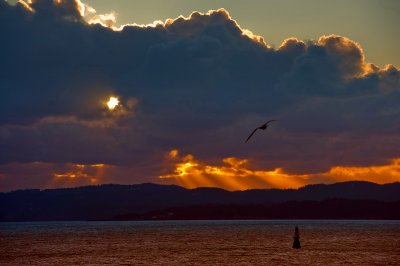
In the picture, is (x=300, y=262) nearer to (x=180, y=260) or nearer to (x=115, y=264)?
(x=180, y=260)

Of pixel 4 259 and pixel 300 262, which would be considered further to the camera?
pixel 4 259

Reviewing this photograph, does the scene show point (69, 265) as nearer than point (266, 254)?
Yes

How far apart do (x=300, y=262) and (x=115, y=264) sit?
28.0 m

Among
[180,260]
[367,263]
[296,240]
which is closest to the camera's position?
[367,263]

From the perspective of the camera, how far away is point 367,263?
92562mm

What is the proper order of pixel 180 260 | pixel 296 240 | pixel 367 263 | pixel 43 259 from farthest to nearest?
pixel 296 240, pixel 43 259, pixel 180 260, pixel 367 263

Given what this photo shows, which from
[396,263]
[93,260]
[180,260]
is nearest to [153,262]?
[180,260]

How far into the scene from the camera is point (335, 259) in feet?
328

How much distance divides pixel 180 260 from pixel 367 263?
28.8m

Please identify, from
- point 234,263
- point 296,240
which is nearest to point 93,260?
point 234,263

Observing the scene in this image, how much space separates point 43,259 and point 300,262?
4437 centimetres

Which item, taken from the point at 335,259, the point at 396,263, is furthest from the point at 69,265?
the point at 396,263

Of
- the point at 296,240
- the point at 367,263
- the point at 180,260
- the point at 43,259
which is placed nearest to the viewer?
the point at 367,263

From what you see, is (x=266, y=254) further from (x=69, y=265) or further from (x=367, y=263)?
(x=69, y=265)
